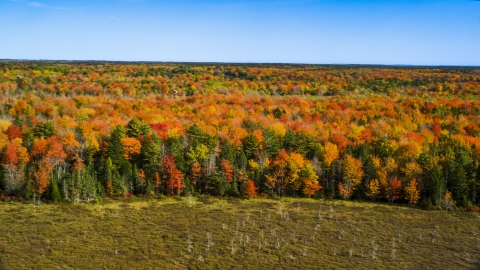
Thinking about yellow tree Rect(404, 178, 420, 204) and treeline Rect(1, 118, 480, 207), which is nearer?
yellow tree Rect(404, 178, 420, 204)

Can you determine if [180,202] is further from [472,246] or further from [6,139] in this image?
[472,246]

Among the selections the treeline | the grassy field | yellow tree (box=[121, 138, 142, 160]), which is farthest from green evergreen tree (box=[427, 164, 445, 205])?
yellow tree (box=[121, 138, 142, 160])

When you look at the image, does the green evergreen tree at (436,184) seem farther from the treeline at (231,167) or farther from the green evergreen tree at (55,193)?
the green evergreen tree at (55,193)

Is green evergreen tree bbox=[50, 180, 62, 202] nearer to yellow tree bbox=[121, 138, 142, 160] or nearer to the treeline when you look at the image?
the treeline

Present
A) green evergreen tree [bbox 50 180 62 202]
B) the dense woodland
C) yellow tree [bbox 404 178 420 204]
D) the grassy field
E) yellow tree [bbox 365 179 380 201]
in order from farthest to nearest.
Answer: yellow tree [bbox 365 179 380 201], the dense woodland, yellow tree [bbox 404 178 420 204], green evergreen tree [bbox 50 180 62 202], the grassy field

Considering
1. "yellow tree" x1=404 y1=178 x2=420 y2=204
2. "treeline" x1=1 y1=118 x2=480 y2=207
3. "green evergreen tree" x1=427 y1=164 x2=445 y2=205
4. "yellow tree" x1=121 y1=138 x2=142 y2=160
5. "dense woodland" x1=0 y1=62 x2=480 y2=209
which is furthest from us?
"yellow tree" x1=121 y1=138 x2=142 y2=160

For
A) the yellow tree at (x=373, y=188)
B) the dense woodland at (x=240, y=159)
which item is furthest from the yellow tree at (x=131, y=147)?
the yellow tree at (x=373, y=188)

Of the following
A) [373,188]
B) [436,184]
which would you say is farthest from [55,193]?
[436,184]

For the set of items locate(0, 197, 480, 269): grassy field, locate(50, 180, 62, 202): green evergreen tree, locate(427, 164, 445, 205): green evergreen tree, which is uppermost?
locate(427, 164, 445, 205): green evergreen tree
